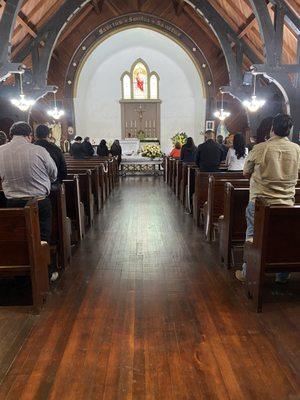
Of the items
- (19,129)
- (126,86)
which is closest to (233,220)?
(19,129)

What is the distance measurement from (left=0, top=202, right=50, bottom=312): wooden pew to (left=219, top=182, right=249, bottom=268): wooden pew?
6.88 feet

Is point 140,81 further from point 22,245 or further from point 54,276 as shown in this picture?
point 22,245

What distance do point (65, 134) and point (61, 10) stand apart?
5.68 metres

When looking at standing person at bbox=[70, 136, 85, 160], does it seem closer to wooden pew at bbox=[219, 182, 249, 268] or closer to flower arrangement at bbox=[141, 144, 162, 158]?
flower arrangement at bbox=[141, 144, 162, 158]

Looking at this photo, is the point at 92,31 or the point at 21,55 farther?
the point at 92,31

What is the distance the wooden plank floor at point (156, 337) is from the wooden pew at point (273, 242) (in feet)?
1.22

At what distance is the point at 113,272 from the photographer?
13.7 ft

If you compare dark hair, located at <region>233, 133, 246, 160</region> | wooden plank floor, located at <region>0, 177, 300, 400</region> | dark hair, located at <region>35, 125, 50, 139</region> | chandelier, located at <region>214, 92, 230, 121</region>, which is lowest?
wooden plank floor, located at <region>0, 177, 300, 400</region>

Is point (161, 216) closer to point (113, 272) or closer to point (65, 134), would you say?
point (113, 272)

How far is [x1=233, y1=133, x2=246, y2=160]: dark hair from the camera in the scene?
535 centimetres

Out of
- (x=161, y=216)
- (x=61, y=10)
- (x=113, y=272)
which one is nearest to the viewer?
(x=113, y=272)

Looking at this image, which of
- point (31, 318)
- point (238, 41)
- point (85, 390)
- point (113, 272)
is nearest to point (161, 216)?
point (113, 272)

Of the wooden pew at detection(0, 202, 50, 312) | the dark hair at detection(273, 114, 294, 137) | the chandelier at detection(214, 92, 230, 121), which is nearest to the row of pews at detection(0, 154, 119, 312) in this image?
the wooden pew at detection(0, 202, 50, 312)

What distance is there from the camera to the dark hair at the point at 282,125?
10.4 ft
